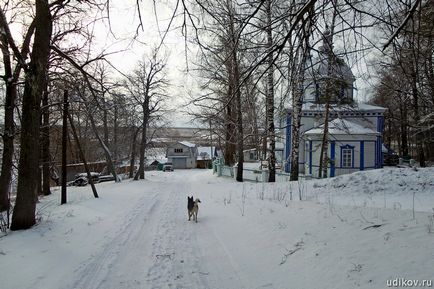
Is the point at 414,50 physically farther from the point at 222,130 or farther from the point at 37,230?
the point at 222,130

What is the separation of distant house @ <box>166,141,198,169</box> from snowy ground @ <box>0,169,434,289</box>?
68587 mm

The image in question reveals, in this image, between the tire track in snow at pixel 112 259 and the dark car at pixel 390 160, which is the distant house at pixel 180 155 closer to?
the dark car at pixel 390 160

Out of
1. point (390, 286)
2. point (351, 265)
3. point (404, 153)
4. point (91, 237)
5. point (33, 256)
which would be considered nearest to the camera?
point (390, 286)

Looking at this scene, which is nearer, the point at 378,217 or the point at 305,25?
the point at 305,25

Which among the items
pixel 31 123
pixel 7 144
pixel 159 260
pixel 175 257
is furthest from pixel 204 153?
pixel 159 260

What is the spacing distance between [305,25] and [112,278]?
15.5ft

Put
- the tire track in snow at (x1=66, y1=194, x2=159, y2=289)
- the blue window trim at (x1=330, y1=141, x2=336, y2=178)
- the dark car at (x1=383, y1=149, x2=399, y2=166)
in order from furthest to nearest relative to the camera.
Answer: the dark car at (x1=383, y1=149, x2=399, y2=166) < the blue window trim at (x1=330, y1=141, x2=336, y2=178) < the tire track in snow at (x1=66, y1=194, x2=159, y2=289)

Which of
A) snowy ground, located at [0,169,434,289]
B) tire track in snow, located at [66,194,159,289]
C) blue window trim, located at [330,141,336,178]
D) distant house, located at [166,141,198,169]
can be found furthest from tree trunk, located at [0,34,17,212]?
distant house, located at [166,141,198,169]

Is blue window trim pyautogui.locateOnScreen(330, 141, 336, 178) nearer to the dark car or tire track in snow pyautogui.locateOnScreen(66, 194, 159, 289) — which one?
the dark car

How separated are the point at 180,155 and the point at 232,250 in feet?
239

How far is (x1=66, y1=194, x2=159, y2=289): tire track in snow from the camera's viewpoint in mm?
5177

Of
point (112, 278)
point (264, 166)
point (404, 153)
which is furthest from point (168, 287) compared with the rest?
point (404, 153)

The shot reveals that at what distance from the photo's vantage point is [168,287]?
5.06 m

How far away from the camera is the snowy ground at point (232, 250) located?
487cm
